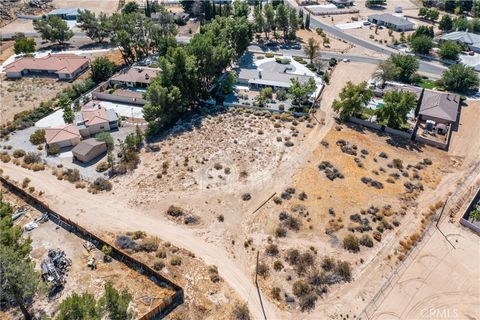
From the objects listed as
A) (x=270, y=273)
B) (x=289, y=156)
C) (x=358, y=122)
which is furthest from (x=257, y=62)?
(x=270, y=273)

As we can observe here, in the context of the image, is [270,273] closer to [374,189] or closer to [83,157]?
[374,189]

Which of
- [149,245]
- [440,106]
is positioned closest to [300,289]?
[149,245]

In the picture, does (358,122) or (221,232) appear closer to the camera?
(221,232)

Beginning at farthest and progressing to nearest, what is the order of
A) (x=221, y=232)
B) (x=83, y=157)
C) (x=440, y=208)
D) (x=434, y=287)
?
(x=83, y=157) < (x=440, y=208) < (x=221, y=232) < (x=434, y=287)

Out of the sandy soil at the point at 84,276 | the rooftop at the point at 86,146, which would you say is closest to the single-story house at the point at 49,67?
the rooftop at the point at 86,146

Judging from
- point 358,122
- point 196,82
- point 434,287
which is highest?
point 196,82

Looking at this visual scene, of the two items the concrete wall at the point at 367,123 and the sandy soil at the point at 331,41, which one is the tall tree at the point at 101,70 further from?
the sandy soil at the point at 331,41

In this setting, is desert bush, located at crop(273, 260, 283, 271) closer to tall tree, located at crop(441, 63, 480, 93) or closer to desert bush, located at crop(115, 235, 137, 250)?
desert bush, located at crop(115, 235, 137, 250)
